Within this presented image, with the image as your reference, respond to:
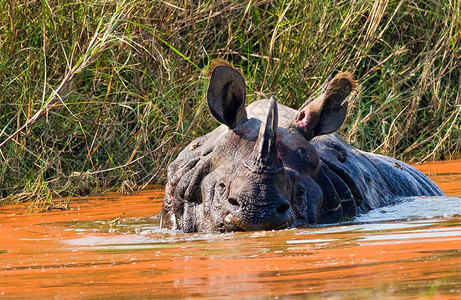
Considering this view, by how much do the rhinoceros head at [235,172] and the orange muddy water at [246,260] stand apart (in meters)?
0.16

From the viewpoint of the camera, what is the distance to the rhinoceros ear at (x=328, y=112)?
6.11 metres

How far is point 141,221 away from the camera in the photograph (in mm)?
6625

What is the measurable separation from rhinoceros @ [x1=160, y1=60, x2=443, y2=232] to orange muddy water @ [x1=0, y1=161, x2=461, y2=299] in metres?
0.17

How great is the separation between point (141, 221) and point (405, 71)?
18.4 feet

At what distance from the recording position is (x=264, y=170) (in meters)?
5.23

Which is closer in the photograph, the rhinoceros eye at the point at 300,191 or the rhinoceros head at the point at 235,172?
the rhinoceros head at the point at 235,172

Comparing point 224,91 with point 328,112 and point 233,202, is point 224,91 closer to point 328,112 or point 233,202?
point 328,112

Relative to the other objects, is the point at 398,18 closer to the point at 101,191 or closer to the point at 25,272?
the point at 101,191

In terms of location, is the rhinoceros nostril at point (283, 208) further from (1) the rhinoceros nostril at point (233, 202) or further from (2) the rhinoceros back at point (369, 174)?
(2) the rhinoceros back at point (369, 174)

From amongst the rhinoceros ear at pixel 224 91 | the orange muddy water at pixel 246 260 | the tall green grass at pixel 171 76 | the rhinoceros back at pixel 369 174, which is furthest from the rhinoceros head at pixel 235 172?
the tall green grass at pixel 171 76

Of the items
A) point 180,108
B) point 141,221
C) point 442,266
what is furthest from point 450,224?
point 180,108

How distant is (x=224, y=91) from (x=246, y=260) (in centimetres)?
232

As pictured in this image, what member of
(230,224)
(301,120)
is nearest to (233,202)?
(230,224)

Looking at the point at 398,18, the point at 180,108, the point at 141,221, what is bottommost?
the point at 141,221
